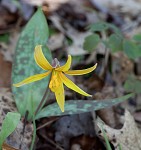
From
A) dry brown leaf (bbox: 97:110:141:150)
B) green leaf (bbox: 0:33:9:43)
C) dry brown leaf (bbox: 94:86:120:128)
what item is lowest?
dry brown leaf (bbox: 97:110:141:150)

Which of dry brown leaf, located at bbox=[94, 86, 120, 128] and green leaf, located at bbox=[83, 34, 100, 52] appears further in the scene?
green leaf, located at bbox=[83, 34, 100, 52]

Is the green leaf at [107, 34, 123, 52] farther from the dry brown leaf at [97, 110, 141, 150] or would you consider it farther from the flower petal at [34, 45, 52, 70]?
the flower petal at [34, 45, 52, 70]

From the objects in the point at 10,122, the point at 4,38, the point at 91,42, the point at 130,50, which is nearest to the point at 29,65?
the point at 91,42

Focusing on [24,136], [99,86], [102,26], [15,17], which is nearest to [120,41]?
[102,26]

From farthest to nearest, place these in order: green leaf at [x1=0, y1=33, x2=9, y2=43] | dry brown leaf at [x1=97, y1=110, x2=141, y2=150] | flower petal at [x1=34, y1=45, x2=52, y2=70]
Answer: green leaf at [x1=0, y1=33, x2=9, y2=43] < dry brown leaf at [x1=97, y1=110, x2=141, y2=150] < flower petal at [x1=34, y1=45, x2=52, y2=70]

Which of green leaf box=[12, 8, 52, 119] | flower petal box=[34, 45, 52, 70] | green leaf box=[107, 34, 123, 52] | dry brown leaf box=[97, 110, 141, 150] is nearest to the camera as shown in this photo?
flower petal box=[34, 45, 52, 70]

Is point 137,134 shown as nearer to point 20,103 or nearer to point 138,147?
point 138,147

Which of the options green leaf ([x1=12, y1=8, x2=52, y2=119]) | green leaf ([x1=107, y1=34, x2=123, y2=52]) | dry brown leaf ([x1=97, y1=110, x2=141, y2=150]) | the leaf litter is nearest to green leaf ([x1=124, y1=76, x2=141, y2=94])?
the leaf litter
